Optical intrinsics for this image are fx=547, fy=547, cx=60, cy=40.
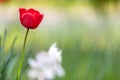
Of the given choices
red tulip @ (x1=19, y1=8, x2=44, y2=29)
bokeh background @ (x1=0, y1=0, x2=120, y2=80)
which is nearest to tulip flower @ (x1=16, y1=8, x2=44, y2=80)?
red tulip @ (x1=19, y1=8, x2=44, y2=29)

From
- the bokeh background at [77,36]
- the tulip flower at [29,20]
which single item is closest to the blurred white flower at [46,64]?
the tulip flower at [29,20]

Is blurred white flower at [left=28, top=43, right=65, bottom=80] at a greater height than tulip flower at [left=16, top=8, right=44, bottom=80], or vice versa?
tulip flower at [left=16, top=8, right=44, bottom=80]

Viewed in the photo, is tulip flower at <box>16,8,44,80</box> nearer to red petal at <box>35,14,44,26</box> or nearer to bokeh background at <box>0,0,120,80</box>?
red petal at <box>35,14,44,26</box>

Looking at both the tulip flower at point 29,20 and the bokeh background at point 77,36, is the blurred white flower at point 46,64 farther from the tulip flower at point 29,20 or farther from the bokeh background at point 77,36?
the bokeh background at point 77,36

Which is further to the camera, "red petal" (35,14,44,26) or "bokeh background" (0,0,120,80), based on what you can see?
"bokeh background" (0,0,120,80)

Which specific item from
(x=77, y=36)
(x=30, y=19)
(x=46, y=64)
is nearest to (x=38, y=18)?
(x=30, y=19)

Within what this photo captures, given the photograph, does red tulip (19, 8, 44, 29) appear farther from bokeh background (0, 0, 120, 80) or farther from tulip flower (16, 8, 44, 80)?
bokeh background (0, 0, 120, 80)

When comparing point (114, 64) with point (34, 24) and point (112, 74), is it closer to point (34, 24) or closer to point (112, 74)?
point (112, 74)

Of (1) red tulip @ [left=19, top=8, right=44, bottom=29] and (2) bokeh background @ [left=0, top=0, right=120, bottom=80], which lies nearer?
(1) red tulip @ [left=19, top=8, right=44, bottom=29]

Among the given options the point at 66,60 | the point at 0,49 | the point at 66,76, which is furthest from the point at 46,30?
the point at 0,49
